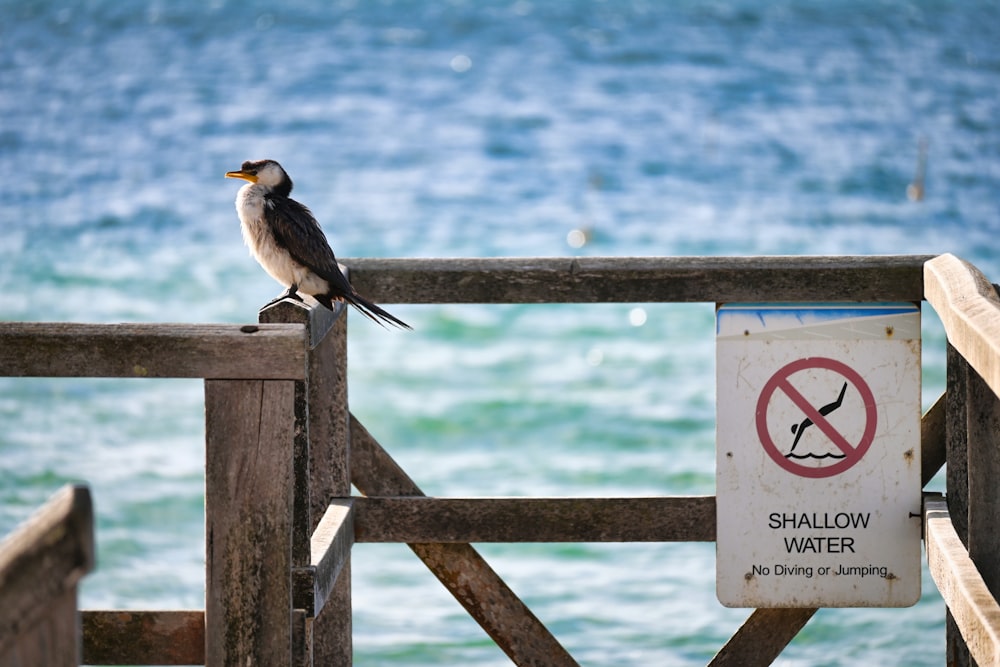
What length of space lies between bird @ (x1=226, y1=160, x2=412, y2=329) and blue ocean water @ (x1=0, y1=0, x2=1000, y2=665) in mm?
3870

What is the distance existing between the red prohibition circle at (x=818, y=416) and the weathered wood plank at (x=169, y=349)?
1.49 m

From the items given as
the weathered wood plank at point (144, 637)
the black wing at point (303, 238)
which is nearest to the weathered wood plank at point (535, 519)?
the black wing at point (303, 238)

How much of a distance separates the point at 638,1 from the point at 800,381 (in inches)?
1419

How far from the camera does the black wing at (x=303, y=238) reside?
11.6 ft

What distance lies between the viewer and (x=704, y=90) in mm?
29969

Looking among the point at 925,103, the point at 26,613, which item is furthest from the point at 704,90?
the point at 26,613

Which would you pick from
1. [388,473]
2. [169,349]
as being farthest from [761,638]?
[169,349]

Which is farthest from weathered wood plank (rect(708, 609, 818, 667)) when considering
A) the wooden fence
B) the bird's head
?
the bird's head

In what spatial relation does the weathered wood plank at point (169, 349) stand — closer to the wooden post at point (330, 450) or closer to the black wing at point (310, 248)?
the wooden post at point (330, 450)

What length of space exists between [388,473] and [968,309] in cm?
159

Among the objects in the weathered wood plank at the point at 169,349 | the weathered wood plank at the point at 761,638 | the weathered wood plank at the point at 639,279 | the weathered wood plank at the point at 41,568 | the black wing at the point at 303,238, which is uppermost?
the black wing at the point at 303,238

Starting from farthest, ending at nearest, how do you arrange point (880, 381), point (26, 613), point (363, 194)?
1. point (363, 194)
2. point (880, 381)
3. point (26, 613)

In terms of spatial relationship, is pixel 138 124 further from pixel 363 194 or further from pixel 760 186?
pixel 760 186

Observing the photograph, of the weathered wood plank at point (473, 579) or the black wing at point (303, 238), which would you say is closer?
the black wing at point (303, 238)
